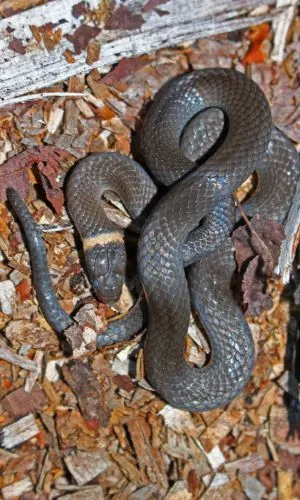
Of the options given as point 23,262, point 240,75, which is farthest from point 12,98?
point 240,75

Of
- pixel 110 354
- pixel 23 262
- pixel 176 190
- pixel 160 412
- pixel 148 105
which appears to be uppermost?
pixel 148 105

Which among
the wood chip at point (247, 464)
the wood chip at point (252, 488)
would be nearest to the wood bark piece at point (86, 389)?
the wood chip at point (247, 464)

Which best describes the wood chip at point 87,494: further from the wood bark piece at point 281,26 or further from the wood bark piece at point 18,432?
the wood bark piece at point 281,26

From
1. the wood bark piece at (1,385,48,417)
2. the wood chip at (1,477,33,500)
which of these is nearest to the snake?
the wood bark piece at (1,385,48,417)

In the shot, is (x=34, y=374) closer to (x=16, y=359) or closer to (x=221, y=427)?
(x=16, y=359)

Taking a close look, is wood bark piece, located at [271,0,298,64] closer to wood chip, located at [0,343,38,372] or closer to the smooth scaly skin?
the smooth scaly skin

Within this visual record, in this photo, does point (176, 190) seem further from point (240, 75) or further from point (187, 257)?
point (240, 75)
